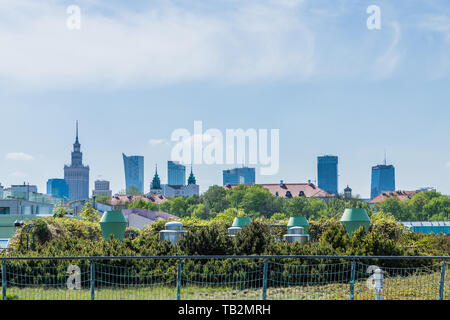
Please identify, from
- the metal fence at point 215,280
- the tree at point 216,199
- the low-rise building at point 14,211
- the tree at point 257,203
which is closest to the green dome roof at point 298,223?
the metal fence at point 215,280

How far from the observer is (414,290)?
14734 millimetres

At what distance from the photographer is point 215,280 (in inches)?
611

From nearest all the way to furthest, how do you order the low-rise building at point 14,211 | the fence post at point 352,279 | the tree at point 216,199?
the fence post at point 352,279
the low-rise building at point 14,211
the tree at point 216,199

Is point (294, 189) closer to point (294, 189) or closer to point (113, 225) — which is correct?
point (294, 189)

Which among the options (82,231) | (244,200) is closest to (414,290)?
(82,231)

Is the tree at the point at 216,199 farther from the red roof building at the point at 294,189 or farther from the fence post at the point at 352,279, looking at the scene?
the fence post at the point at 352,279

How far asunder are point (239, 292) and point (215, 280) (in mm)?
1033

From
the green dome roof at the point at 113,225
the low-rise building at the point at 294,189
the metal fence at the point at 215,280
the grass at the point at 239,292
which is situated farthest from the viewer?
the low-rise building at the point at 294,189

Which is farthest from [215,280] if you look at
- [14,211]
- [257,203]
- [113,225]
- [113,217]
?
[257,203]

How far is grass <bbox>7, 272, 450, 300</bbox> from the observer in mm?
14031

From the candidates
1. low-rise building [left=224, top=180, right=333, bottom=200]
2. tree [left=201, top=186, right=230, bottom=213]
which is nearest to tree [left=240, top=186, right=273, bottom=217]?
tree [left=201, top=186, right=230, bottom=213]

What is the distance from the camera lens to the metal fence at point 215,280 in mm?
14320

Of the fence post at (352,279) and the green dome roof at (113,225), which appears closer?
the fence post at (352,279)

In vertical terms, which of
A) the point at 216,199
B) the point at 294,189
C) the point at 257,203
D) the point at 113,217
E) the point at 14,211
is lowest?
the point at 14,211
